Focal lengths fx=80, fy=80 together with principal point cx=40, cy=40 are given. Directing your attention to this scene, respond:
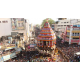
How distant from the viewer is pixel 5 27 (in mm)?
5535

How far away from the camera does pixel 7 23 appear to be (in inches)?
219

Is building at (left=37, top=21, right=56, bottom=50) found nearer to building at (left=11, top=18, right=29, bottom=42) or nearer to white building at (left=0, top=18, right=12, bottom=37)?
building at (left=11, top=18, right=29, bottom=42)

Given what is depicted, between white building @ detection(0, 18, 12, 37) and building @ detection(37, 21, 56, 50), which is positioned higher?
white building @ detection(0, 18, 12, 37)

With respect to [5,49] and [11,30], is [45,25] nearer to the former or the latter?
[11,30]

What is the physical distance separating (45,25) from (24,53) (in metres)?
2.92

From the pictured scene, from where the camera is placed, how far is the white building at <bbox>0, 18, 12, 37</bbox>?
5.33 meters

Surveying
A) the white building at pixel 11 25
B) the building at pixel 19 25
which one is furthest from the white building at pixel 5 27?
the building at pixel 19 25

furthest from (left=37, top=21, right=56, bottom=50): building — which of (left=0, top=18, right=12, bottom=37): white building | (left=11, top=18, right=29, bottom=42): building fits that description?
(left=0, top=18, right=12, bottom=37): white building

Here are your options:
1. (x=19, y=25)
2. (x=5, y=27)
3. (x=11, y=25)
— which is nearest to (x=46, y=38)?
(x=19, y=25)

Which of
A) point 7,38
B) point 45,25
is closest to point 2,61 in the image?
point 7,38

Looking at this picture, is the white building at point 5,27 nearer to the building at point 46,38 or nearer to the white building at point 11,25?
the white building at point 11,25

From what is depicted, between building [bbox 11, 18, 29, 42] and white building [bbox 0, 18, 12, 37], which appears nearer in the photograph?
white building [bbox 0, 18, 12, 37]
